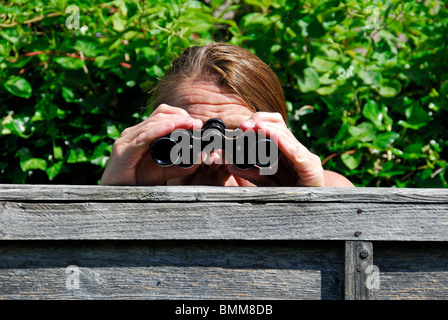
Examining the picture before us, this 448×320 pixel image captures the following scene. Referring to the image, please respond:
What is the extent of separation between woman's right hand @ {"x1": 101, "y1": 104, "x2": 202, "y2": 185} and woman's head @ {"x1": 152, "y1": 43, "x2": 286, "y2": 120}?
1.11 feet

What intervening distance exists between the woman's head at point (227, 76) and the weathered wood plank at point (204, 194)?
69 centimetres

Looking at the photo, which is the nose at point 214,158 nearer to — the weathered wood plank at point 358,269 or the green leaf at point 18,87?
the weathered wood plank at point 358,269

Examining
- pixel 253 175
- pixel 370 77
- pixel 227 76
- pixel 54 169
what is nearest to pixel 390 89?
pixel 370 77

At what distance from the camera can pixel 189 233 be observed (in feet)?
3.43

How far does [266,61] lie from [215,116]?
0.58m

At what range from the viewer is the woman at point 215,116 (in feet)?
4.44

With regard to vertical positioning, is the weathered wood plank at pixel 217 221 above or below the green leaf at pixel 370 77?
below

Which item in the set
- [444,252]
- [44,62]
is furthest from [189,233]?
[44,62]

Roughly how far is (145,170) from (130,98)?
698mm

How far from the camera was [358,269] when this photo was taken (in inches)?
41.6

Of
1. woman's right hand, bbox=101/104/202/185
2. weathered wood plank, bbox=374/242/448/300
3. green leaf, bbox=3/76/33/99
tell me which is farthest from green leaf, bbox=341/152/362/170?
green leaf, bbox=3/76/33/99

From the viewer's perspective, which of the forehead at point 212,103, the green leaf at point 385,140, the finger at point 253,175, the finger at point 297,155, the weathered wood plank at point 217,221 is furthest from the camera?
the green leaf at point 385,140

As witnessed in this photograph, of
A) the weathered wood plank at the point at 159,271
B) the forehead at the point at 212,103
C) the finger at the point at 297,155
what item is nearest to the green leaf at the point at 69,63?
the forehead at the point at 212,103

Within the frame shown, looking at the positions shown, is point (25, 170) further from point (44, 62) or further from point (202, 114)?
point (202, 114)
